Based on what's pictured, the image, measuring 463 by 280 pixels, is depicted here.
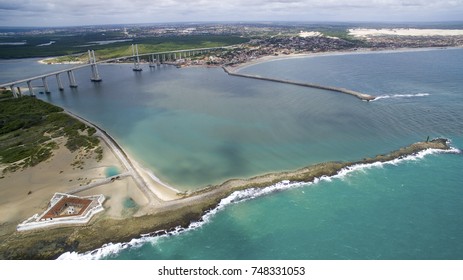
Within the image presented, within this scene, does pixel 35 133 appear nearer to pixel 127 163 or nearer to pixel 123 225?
pixel 127 163

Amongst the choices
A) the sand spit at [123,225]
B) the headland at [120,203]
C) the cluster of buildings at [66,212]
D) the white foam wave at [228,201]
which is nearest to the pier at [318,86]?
the headland at [120,203]

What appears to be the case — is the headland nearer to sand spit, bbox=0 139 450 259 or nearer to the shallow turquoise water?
sand spit, bbox=0 139 450 259

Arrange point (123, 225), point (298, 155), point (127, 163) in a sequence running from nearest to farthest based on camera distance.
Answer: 1. point (123, 225)
2. point (127, 163)
3. point (298, 155)

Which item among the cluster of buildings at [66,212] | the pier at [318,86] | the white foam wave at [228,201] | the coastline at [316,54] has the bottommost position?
the white foam wave at [228,201]

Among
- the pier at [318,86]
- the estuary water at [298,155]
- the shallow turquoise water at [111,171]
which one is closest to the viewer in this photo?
the estuary water at [298,155]

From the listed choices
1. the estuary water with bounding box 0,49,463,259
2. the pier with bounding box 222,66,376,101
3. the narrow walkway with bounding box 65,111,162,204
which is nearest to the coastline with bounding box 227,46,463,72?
the pier with bounding box 222,66,376,101

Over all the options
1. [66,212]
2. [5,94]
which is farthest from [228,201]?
[5,94]

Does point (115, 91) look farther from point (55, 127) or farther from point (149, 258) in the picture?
point (149, 258)

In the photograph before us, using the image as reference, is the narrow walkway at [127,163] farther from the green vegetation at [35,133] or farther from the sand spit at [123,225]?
the green vegetation at [35,133]
